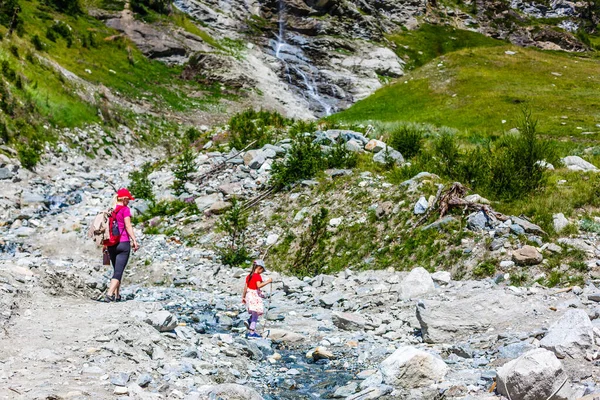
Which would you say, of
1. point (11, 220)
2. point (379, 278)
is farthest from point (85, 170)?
point (379, 278)

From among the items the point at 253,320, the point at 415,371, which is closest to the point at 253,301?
the point at 253,320

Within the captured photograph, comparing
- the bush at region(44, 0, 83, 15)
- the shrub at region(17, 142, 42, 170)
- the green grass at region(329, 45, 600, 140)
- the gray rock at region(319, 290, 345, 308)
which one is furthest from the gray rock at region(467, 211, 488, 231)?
the bush at region(44, 0, 83, 15)

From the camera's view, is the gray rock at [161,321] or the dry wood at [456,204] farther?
the dry wood at [456,204]

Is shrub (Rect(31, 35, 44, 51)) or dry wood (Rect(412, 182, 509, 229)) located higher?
dry wood (Rect(412, 182, 509, 229))

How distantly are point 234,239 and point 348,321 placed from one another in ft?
23.0

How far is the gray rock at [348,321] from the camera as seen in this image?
9.67 m

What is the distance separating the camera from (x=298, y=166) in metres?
18.2

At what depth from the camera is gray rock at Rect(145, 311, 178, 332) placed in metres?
8.23

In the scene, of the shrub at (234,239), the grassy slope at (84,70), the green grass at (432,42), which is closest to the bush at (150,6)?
the grassy slope at (84,70)

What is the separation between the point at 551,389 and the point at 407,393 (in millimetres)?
1812

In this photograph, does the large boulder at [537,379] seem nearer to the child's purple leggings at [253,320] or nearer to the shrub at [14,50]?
the child's purple leggings at [253,320]

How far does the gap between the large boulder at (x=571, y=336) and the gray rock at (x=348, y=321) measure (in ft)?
11.9

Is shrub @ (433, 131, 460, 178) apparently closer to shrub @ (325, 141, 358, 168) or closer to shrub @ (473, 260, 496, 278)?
shrub @ (325, 141, 358, 168)

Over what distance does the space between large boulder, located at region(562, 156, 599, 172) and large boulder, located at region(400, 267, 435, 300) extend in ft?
29.5
